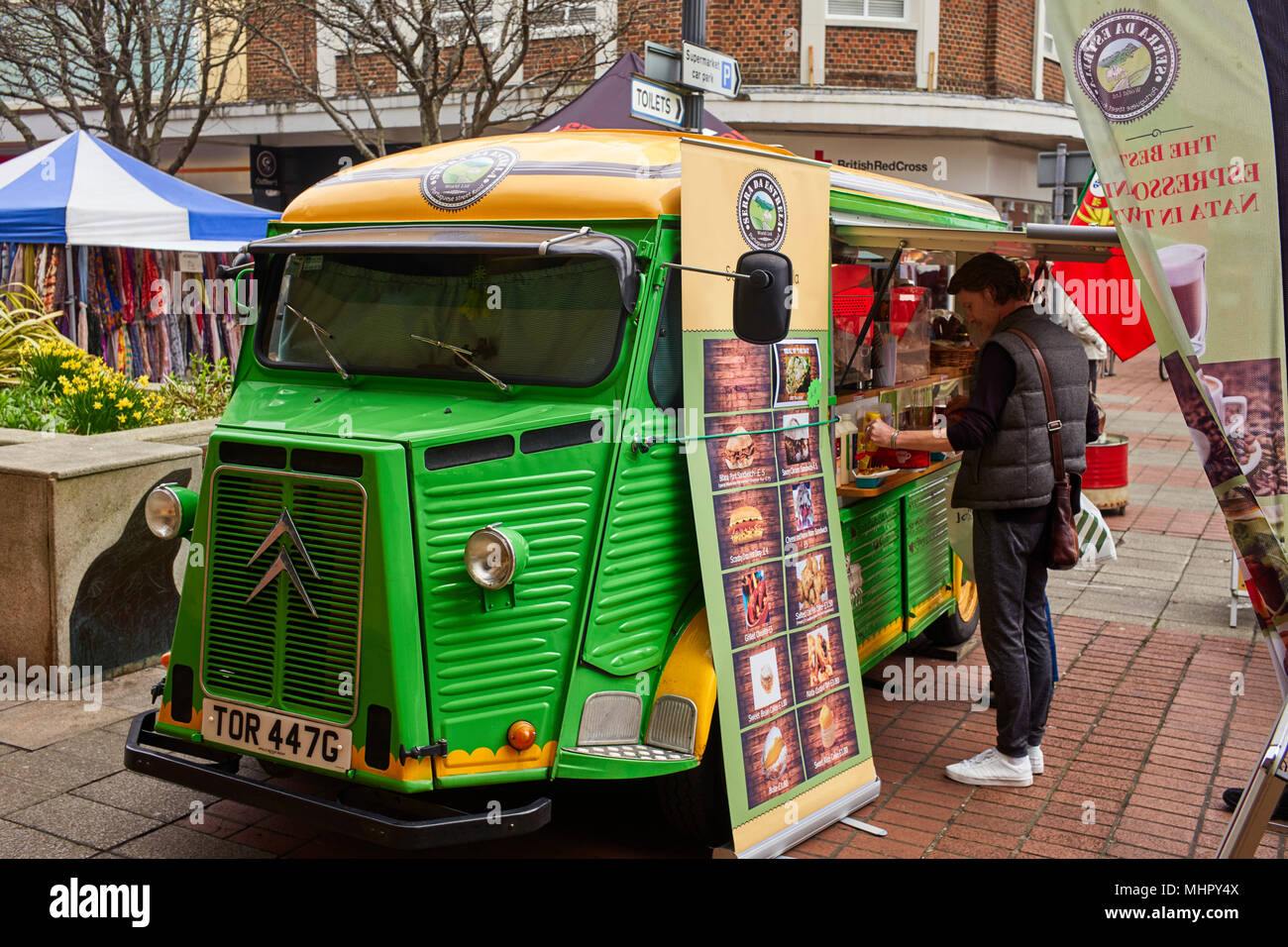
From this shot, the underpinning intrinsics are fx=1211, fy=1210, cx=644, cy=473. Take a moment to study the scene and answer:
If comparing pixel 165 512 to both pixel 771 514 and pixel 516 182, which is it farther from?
pixel 771 514

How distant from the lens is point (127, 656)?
6.46 m

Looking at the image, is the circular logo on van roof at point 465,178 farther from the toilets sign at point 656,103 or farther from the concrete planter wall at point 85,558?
the concrete planter wall at point 85,558

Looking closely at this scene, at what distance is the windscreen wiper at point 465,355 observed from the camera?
13.9ft

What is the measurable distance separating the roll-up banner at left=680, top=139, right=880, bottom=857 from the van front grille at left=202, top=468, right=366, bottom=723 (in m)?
1.23

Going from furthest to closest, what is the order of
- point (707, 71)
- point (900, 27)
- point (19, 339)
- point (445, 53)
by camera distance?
point (900, 27) < point (445, 53) < point (19, 339) < point (707, 71)

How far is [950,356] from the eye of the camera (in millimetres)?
7039

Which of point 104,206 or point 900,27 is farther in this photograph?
point 900,27

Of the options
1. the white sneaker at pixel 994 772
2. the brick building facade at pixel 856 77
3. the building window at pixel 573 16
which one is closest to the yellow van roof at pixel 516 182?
the white sneaker at pixel 994 772

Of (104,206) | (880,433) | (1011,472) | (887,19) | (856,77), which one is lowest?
(1011,472)

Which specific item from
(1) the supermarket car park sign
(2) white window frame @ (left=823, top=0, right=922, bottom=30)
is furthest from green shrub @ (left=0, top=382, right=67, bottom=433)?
(2) white window frame @ (left=823, top=0, right=922, bottom=30)

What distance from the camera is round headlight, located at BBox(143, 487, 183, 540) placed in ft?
14.3

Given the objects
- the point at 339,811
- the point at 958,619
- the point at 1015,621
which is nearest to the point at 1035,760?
the point at 1015,621

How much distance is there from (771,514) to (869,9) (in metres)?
16.6

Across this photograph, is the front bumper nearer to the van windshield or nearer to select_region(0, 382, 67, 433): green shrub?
the van windshield
